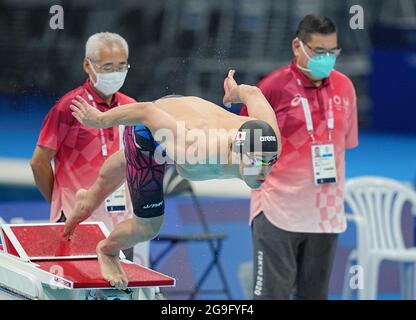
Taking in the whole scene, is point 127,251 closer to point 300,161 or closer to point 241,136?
point 300,161

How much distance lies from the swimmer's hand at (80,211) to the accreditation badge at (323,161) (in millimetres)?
1273

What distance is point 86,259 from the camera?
17.9 feet

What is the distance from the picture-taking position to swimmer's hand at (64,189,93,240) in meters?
5.50

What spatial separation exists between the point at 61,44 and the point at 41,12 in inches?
20.0

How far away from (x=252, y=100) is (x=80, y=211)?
1006 mm

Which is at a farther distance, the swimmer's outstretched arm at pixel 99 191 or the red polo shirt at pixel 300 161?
the red polo shirt at pixel 300 161

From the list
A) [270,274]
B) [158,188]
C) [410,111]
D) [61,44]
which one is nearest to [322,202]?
[270,274]

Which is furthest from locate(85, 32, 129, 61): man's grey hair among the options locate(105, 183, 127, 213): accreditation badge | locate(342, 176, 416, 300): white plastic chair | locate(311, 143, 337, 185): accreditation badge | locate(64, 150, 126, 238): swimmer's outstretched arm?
locate(342, 176, 416, 300): white plastic chair

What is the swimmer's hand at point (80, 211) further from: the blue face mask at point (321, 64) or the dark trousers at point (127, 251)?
the blue face mask at point (321, 64)

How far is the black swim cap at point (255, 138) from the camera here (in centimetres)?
471

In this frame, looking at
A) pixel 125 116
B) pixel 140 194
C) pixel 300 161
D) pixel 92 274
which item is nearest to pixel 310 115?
pixel 300 161

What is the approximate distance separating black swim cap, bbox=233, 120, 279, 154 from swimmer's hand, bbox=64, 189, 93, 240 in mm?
1015

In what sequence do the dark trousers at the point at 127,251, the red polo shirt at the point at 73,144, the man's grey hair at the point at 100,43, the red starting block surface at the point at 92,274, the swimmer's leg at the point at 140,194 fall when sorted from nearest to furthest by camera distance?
the red starting block surface at the point at 92,274, the swimmer's leg at the point at 140,194, the man's grey hair at the point at 100,43, the red polo shirt at the point at 73,144, the dark trousers at the point at 127,251

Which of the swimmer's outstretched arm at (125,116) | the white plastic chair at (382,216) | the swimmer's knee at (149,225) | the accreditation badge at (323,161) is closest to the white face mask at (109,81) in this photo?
the swimmer's outstretched arm at (125,116)
